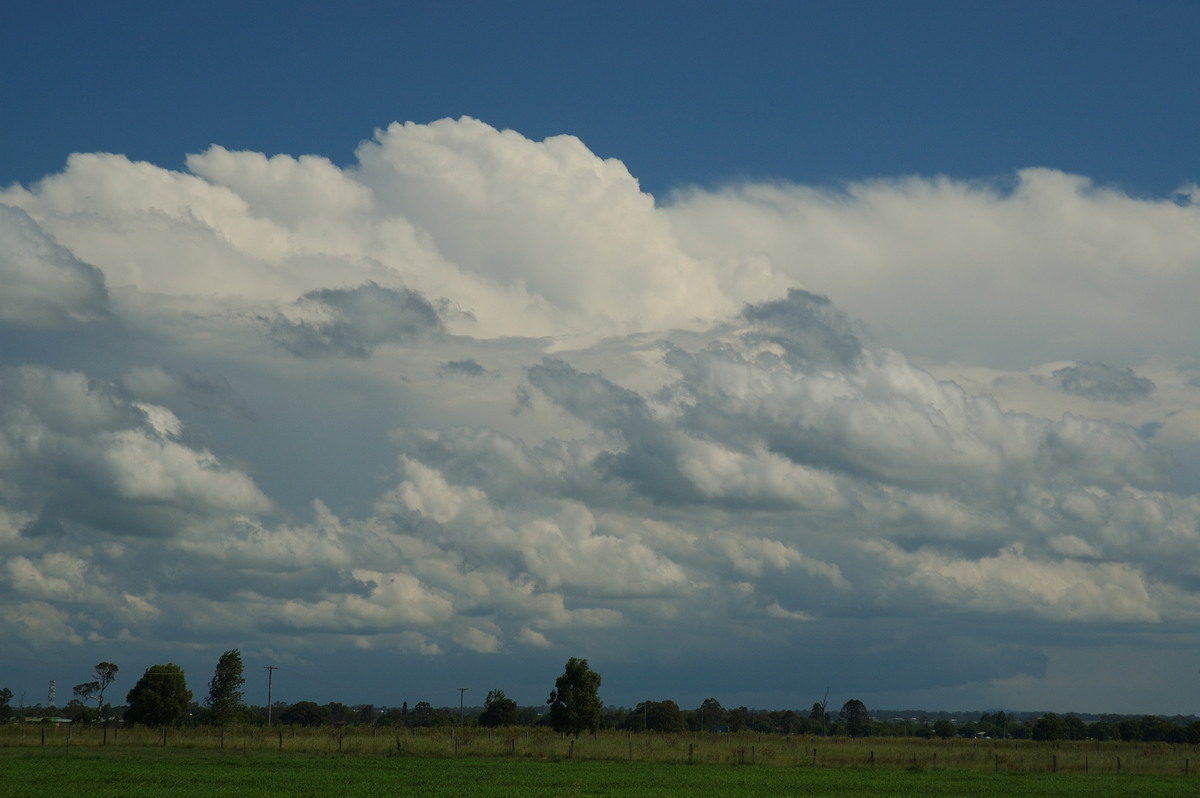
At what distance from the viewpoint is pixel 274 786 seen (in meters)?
43.9

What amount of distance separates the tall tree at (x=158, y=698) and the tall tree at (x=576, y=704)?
28.8 metres

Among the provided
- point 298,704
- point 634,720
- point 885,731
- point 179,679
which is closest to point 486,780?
point 179,679

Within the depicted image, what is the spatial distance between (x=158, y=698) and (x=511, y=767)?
1563 inches

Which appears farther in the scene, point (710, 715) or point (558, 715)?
point (710, 715)

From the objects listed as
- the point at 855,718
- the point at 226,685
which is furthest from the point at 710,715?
the point at 226,685

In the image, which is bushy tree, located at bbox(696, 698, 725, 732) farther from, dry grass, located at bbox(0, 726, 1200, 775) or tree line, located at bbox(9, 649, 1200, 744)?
dry grass, located at bbox(0, 726, 1200, 775)

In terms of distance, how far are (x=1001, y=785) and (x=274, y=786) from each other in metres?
34.4

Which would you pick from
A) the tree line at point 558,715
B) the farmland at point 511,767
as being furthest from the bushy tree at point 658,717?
the farmland at point 511,767

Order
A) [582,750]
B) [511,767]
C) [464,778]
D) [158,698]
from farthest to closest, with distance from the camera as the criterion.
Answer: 1. [158,698]
2. [582,750]
3. [511,767]
4. [464,778]

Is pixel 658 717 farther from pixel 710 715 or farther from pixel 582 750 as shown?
pixel 582 750

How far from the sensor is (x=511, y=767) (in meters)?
57.2

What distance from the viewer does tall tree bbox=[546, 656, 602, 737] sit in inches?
3162

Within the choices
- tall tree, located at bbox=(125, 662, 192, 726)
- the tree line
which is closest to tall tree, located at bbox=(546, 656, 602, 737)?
the tree line

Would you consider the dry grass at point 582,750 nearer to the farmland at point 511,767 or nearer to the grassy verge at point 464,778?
the farmland at point 511,767
